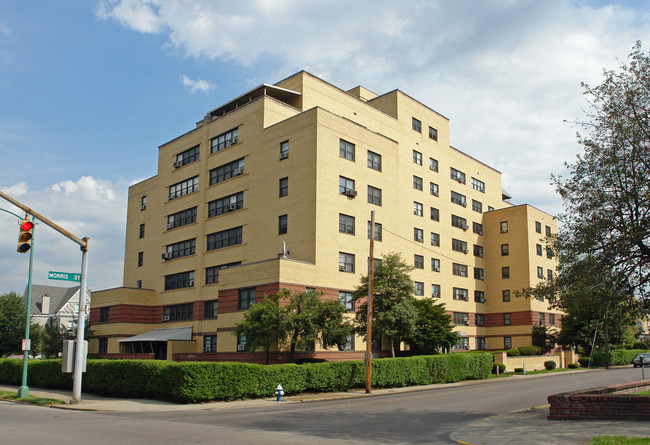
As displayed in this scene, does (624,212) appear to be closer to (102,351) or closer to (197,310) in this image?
(197,310)

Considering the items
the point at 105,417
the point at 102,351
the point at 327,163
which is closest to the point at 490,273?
the point at 327,163

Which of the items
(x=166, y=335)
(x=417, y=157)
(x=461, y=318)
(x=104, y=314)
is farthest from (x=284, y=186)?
(x=461, y=318)

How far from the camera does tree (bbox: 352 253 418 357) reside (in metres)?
35.5

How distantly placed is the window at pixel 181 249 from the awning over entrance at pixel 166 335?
6952mm

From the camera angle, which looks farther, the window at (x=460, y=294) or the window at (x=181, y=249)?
the window at (x=460, y=294)

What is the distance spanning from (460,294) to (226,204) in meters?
26.5

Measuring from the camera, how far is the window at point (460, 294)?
5796 cm

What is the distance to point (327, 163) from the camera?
40938mm

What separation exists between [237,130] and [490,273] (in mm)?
33311

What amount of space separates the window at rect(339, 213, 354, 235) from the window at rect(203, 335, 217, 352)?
45.4 ft

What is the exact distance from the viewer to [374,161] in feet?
149

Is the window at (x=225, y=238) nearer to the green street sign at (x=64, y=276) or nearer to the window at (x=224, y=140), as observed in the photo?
the window at (x=224, y=140)

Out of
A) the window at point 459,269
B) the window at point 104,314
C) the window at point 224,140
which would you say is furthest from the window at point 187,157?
the window at point 459,269

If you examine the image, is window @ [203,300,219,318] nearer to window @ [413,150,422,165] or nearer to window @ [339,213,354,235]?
window @ [339,213,354,235]
